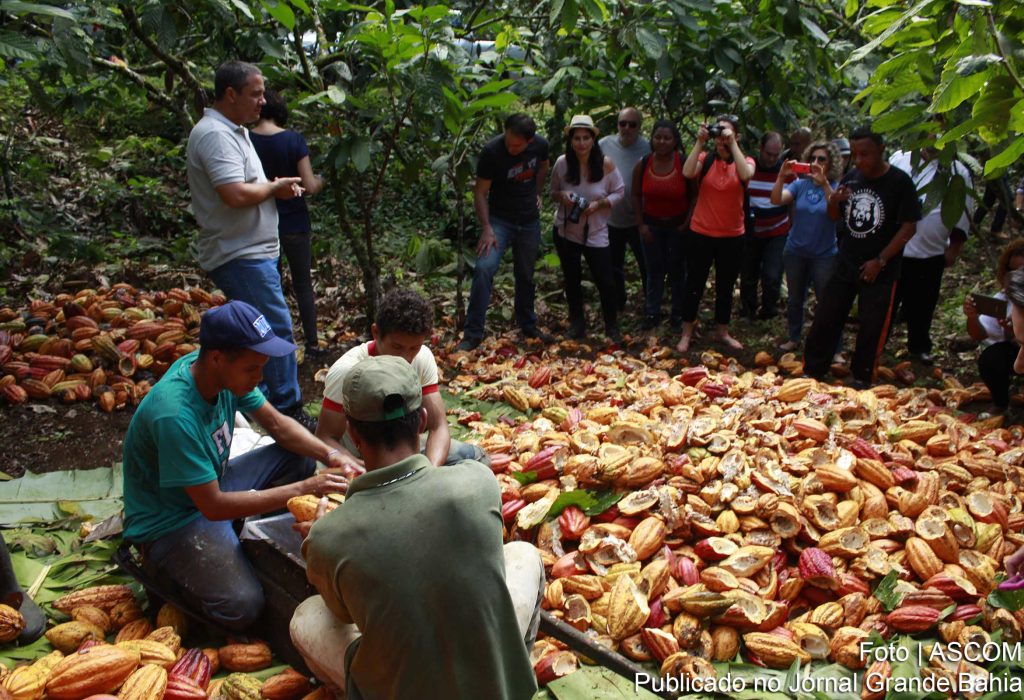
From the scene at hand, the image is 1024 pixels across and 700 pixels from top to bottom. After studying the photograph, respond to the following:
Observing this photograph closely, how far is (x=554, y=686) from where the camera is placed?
235 cm

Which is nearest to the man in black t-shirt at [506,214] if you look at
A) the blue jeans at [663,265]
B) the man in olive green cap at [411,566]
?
the blue jeans at [663,265]

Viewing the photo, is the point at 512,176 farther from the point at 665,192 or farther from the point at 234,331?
the point at 234,331

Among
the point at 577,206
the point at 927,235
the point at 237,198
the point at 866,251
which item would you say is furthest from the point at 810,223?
the point at 237,198

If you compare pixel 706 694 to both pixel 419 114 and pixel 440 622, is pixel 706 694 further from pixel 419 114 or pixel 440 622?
pixel 419 114

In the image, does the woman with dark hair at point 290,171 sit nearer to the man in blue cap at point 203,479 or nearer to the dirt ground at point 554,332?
the dirt ground at point 554,332

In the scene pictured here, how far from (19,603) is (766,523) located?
264 cm

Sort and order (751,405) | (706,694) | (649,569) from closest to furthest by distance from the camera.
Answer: (706,694) < (649,569) < (751,405)

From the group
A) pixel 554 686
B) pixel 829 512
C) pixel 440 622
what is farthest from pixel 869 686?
pixel 440 622

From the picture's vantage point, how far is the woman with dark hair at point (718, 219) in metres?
5.43

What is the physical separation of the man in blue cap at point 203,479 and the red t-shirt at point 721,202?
3.78m

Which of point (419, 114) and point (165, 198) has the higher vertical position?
point (419, 114)

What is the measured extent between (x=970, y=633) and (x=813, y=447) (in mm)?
1066

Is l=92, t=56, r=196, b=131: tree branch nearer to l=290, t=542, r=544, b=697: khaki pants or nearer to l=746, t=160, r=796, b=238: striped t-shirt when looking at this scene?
l=746, t=160, r=796, b=238: striped t-shirt

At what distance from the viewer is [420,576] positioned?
1695 millimetres
